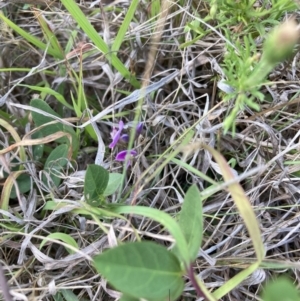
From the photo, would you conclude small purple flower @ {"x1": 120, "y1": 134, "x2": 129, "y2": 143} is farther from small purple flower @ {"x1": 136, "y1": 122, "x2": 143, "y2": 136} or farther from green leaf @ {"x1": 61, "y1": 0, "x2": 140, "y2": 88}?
green leaf @ {"x1": 61, "y1": 0, "x2": 140, "y2": 88}

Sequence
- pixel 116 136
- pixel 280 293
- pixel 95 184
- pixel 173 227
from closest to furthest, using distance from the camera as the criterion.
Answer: pixel 280 293 → pixel 173 227 → pixel 95 184 → pixel 116 136

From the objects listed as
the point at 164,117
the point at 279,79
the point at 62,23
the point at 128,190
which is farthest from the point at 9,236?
the point at 279,79

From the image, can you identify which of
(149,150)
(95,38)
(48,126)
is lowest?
(149,150)

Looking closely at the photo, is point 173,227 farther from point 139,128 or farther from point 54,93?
point 54,93

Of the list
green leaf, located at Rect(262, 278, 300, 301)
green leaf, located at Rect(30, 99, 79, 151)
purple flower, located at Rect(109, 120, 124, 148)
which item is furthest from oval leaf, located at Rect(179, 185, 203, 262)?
green leaf, located at Rect(30, 99, 79, 151)

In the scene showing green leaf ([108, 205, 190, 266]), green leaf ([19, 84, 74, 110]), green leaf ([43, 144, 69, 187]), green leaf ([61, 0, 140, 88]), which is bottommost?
green leaf ([43, 144, 69, 187])

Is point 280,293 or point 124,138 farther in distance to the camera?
point 124,138

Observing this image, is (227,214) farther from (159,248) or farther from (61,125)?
(61,125)

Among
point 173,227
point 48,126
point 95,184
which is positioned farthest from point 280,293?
point 48,126
